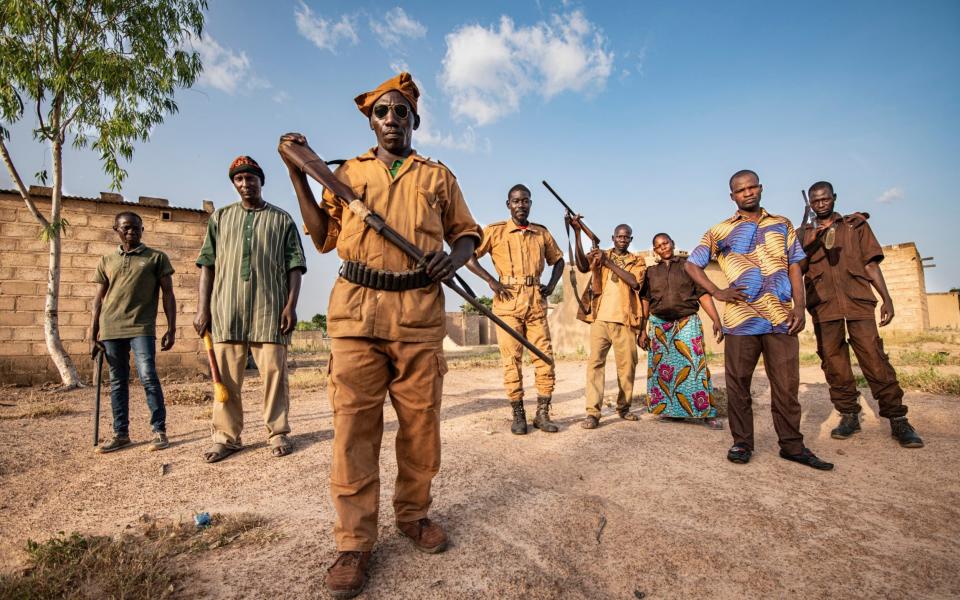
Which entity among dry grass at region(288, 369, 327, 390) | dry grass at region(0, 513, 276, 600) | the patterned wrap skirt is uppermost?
the patterned wrap skirt

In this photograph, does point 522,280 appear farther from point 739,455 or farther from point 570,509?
point 570,509

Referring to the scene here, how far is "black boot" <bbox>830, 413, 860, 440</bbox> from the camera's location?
4.31 metres

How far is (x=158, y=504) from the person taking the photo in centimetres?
281

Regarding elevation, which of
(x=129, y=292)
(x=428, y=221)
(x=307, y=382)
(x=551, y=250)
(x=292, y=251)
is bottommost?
(x=307, y=382)

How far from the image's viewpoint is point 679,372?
5.16m

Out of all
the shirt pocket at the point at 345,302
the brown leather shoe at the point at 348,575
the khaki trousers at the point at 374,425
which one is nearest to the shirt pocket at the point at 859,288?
the khaki trousers at the point at 374,425

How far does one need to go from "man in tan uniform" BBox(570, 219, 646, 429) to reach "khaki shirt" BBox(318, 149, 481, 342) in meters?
3.13

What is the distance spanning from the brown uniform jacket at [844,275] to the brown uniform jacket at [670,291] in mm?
1061

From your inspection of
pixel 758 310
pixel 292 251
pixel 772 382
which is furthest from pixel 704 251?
pixel 292 251

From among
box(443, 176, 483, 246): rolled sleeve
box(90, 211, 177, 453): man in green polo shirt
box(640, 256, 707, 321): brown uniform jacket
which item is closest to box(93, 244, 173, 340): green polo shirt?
box(90, 211, 177, 453): man in green polo shirt

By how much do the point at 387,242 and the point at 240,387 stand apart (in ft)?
7.54

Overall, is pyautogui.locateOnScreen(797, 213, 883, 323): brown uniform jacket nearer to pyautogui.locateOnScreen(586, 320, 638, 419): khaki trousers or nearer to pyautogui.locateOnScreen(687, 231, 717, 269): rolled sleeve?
pyautogui.locateOnScreen(687, 231, 717, 269): rolled sleeve

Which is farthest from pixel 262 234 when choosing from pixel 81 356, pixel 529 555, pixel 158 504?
pixel 81 356

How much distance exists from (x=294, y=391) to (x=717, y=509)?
6.30 meters
